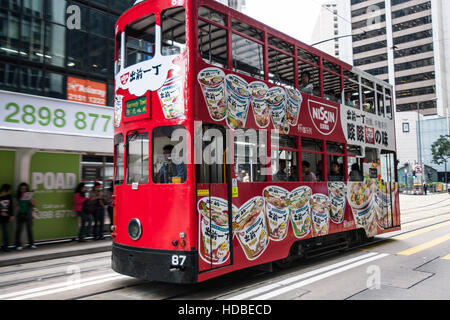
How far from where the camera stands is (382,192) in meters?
9.38

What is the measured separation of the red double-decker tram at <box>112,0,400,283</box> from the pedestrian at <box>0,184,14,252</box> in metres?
4.37

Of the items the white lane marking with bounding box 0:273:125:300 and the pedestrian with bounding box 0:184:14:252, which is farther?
the pedestrian with bounding box 0:184:14:252

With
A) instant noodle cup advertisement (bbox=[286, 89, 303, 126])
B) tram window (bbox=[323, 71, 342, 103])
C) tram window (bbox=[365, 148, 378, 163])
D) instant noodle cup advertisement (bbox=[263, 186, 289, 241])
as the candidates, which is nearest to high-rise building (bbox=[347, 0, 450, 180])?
tram window (bbox=[365, 148, 378, 163])

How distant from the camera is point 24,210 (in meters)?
8.91

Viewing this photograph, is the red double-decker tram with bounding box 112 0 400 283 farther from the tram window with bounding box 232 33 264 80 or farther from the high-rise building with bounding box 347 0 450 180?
the high-rise building with bounding box 347 0 450 180

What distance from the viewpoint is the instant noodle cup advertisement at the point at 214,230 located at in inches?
191

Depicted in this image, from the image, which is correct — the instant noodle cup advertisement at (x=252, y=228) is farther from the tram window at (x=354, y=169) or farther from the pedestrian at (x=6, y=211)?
the pedestrian at (x=6, y=211)

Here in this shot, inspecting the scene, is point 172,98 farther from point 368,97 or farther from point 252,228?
point 368,97

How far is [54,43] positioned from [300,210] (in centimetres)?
995

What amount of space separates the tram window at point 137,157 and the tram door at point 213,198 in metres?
0.85

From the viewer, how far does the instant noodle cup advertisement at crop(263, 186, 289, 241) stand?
19.3ft

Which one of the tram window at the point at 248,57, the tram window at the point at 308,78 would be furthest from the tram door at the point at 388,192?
the tram window at the point at 248,57

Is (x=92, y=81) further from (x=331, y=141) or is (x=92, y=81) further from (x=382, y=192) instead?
(x=382, y=192)
